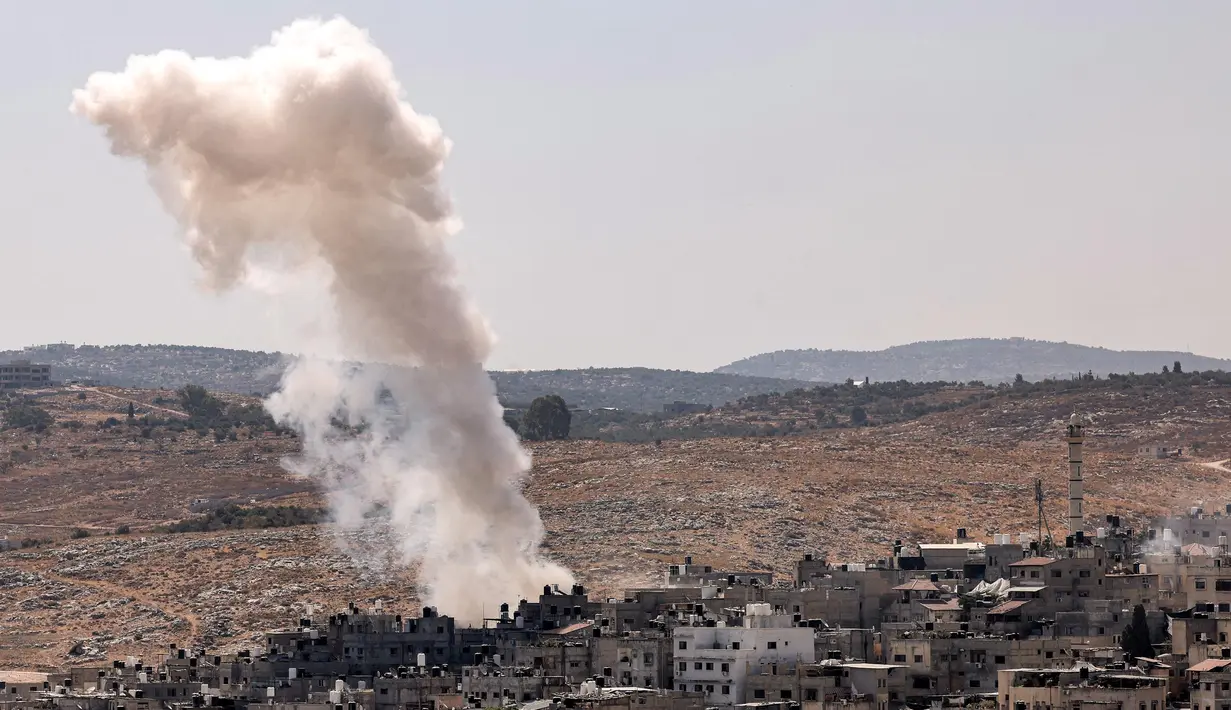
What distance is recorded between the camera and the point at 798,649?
354 feet

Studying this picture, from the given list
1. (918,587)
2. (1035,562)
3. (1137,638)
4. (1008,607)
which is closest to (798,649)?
(1008,607)

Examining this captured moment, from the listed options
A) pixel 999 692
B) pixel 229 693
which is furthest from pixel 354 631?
pixel 999 692

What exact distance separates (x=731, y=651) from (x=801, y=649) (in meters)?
2.48

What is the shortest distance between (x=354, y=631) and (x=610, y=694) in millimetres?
28514

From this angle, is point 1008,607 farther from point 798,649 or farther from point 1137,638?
point 798,649

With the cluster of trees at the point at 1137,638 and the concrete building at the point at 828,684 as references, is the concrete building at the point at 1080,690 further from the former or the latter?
the cluster of trees at the point at 1137,638

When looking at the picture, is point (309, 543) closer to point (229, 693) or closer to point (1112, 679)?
point (229, 693)

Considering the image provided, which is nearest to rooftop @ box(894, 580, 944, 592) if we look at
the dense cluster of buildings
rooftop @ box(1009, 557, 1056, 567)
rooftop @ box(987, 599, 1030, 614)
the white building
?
the dense cluster of buildings

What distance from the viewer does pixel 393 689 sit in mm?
111625

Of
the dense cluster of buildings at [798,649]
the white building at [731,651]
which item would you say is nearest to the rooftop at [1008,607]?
the dense cluster of buildings at [798,649]

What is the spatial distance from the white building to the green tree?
37.2 feet

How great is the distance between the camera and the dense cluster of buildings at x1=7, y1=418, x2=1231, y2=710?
10219 centimetres

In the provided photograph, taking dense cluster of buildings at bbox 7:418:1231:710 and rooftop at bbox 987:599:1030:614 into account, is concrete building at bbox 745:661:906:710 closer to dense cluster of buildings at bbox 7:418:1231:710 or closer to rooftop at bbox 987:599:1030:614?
dense cluster of buildings at bbox 7:418:1231:710

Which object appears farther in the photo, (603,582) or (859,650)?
(603,582)
